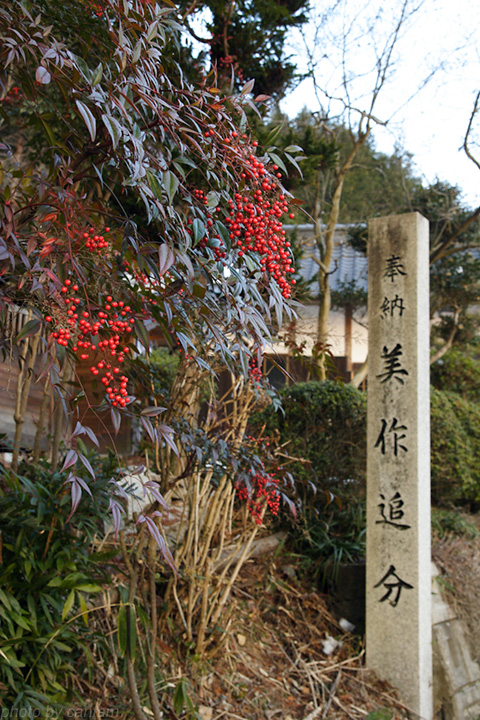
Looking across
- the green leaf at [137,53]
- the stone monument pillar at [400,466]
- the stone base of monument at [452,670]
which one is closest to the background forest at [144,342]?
the green leaf at [137,53]

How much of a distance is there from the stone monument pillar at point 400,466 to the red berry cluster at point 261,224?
7.42 ft

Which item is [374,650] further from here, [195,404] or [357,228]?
[357,228]

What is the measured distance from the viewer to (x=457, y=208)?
640 cm

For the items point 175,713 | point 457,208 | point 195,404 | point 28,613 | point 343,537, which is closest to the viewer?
point 28,613

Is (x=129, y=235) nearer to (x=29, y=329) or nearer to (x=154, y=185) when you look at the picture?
(x=154, y=185)

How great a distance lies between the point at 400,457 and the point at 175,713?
1.87 m

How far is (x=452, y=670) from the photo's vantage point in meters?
3.56

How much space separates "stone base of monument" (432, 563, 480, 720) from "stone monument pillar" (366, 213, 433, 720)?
28 cm

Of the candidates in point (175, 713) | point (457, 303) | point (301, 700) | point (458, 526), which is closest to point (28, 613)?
point (175, 713)

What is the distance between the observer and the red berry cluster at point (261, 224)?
1.30m

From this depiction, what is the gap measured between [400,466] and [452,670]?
1410 millimetres

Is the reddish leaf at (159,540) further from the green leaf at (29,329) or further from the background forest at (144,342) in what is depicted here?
the green leaf at (29,329)

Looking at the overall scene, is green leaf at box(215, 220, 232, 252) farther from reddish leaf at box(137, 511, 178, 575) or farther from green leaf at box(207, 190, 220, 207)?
reddish leaf at box(137, 511, 178, 575)

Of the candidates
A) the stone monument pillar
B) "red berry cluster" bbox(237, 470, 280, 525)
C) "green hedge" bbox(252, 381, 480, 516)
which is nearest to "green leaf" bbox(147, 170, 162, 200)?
"red berry cluster" bbox(237, 470, 280, 525)
